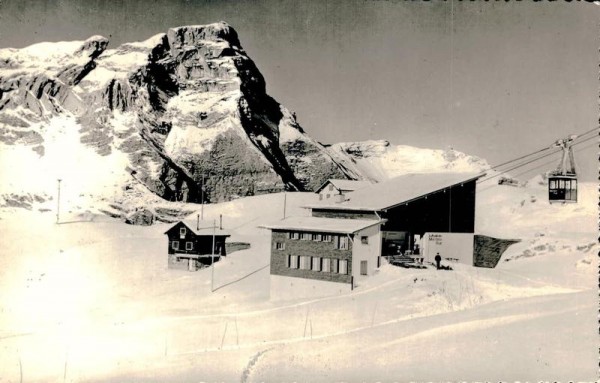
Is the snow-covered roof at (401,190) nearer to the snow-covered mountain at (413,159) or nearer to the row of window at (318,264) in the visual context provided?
the snow-covered mountain at (413,159)

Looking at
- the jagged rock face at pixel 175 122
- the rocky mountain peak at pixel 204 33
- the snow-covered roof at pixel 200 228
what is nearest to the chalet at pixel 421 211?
the snow-covered roof at pixel 200 228

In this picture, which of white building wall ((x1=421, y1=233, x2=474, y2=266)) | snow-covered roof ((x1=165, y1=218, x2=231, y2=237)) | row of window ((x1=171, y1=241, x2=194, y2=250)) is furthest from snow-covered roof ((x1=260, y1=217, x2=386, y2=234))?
snow-covered roof ((x1=165, y1=218, x2=231, y2=237))

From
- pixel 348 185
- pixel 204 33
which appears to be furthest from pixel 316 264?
pixel 204 33

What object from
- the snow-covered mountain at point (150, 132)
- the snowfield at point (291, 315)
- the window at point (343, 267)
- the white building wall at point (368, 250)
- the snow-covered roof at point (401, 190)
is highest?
the snow-covered mountain at point (150, 132)

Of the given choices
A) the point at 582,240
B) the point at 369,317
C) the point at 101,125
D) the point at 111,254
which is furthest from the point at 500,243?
the point at 101,125

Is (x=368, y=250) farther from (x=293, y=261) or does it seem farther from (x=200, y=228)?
(x=200, y=228)

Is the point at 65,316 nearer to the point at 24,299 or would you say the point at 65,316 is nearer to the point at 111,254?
the point at 24,299
